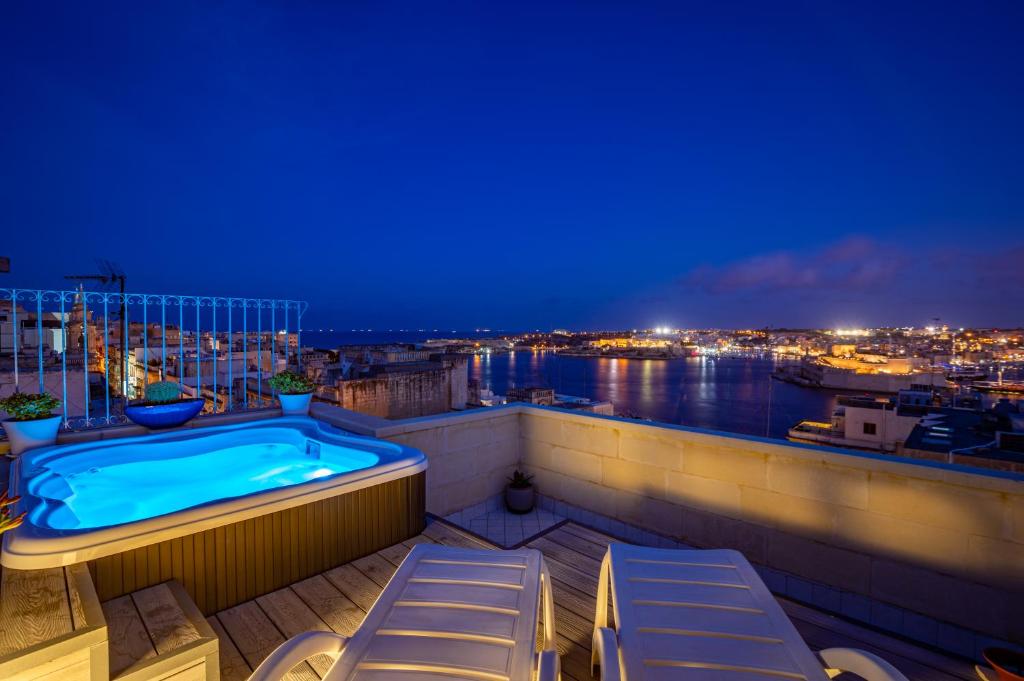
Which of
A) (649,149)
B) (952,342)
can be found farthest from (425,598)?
(952,342)

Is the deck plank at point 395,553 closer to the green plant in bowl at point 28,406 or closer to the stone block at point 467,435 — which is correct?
the stone block at point 467,435

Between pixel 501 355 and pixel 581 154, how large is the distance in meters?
48.2

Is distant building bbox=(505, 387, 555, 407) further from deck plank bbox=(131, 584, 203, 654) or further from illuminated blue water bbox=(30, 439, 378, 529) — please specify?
deck plank bbox=(131, 584, 203, 654)

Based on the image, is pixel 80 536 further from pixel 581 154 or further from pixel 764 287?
pixel 764 287

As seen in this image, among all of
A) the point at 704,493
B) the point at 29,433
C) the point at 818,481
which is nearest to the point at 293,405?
the point at 29,433

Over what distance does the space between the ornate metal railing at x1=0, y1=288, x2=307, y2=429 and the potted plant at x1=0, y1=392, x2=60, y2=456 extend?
0.21 metres

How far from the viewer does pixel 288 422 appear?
349cm

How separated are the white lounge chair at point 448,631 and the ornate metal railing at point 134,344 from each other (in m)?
2.39

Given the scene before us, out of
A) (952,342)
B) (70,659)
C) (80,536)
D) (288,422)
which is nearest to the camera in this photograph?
(70,659)

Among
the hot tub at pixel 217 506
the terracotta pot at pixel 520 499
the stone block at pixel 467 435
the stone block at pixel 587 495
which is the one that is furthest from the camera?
the terracotta pot at pixel 520 499

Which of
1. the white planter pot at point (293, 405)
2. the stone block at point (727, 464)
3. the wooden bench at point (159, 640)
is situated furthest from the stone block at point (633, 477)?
the white planter pot at point (293, 405)

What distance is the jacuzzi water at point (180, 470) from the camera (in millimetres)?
2500

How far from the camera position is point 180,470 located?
3.11 m

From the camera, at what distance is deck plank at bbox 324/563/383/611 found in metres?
1.97
